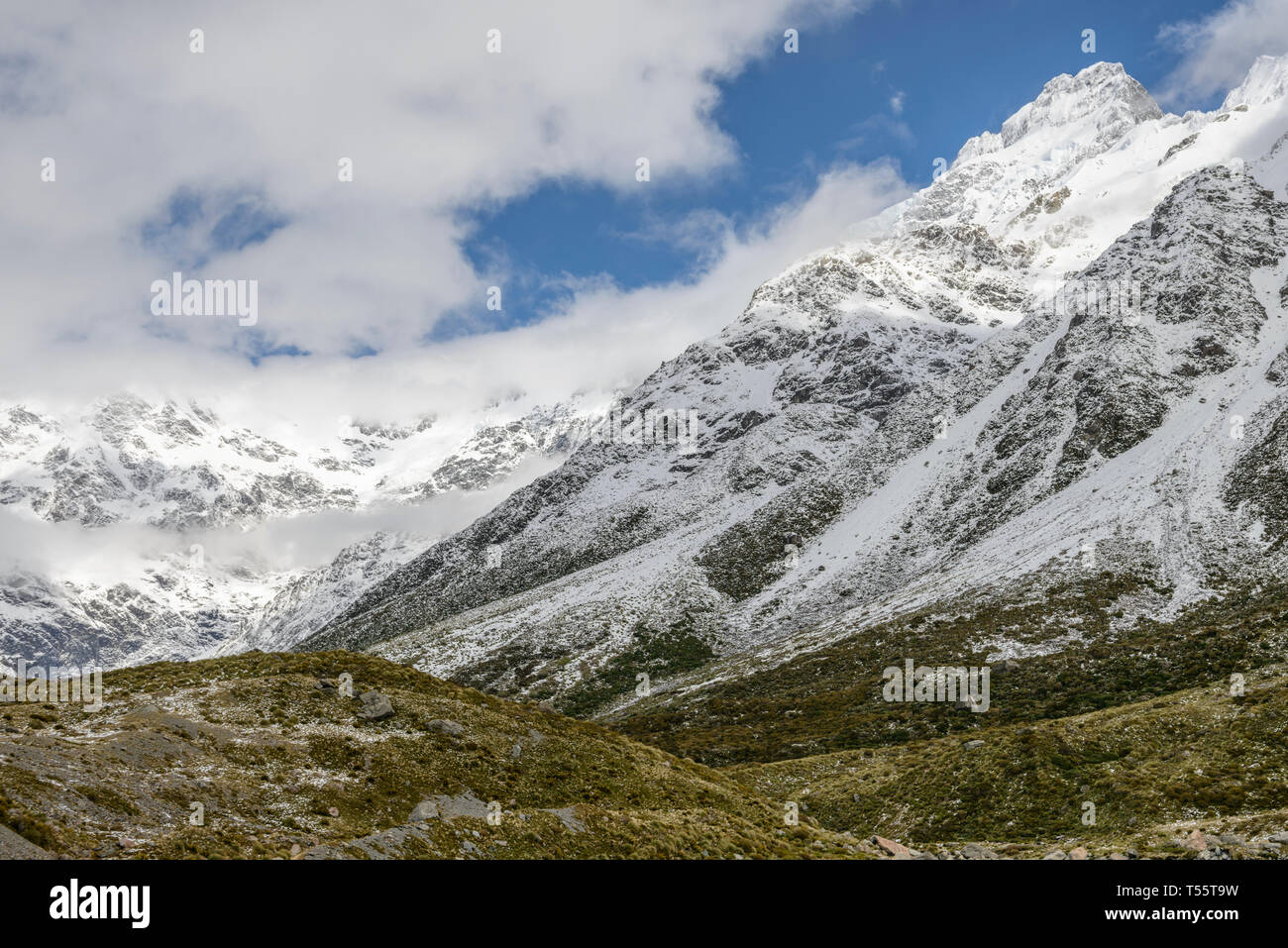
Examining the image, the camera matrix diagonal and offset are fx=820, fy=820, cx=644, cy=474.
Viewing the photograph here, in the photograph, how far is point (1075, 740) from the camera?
3391 centimetres

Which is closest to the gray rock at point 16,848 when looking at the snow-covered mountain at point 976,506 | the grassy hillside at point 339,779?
the grassy hillside at point 339,779

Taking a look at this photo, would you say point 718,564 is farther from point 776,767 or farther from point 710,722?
point 776,767

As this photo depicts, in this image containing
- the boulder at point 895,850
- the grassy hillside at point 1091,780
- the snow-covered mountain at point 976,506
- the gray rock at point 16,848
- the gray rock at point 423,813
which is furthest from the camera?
the snow-covered mountain at point 976,506

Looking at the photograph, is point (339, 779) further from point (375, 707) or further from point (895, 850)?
point (895, 850)

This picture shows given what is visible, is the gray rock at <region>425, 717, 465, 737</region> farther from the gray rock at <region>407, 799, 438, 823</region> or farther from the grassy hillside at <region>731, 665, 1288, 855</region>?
the grassy hillside at <region>731, 665, 1288, 855</region>

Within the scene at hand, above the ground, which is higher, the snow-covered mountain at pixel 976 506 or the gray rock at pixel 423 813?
the snow-covered mountain at pixel 976 506

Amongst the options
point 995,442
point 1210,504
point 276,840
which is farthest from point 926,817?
point 995,442

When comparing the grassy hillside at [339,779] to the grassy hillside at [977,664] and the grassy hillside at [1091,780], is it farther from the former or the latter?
the grassy hillside at [977,664]

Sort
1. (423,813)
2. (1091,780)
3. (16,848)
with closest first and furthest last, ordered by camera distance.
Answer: (16,848), (423,813), (1091,780)

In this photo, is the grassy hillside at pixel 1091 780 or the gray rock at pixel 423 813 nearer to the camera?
the gray rock at pixel 423 813

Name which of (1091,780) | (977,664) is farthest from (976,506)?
(1091,780)

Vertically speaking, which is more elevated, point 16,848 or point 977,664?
point 16,848

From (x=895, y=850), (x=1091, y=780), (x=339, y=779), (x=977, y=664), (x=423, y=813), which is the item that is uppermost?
(x=339, y=779)

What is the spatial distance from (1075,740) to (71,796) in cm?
3451
